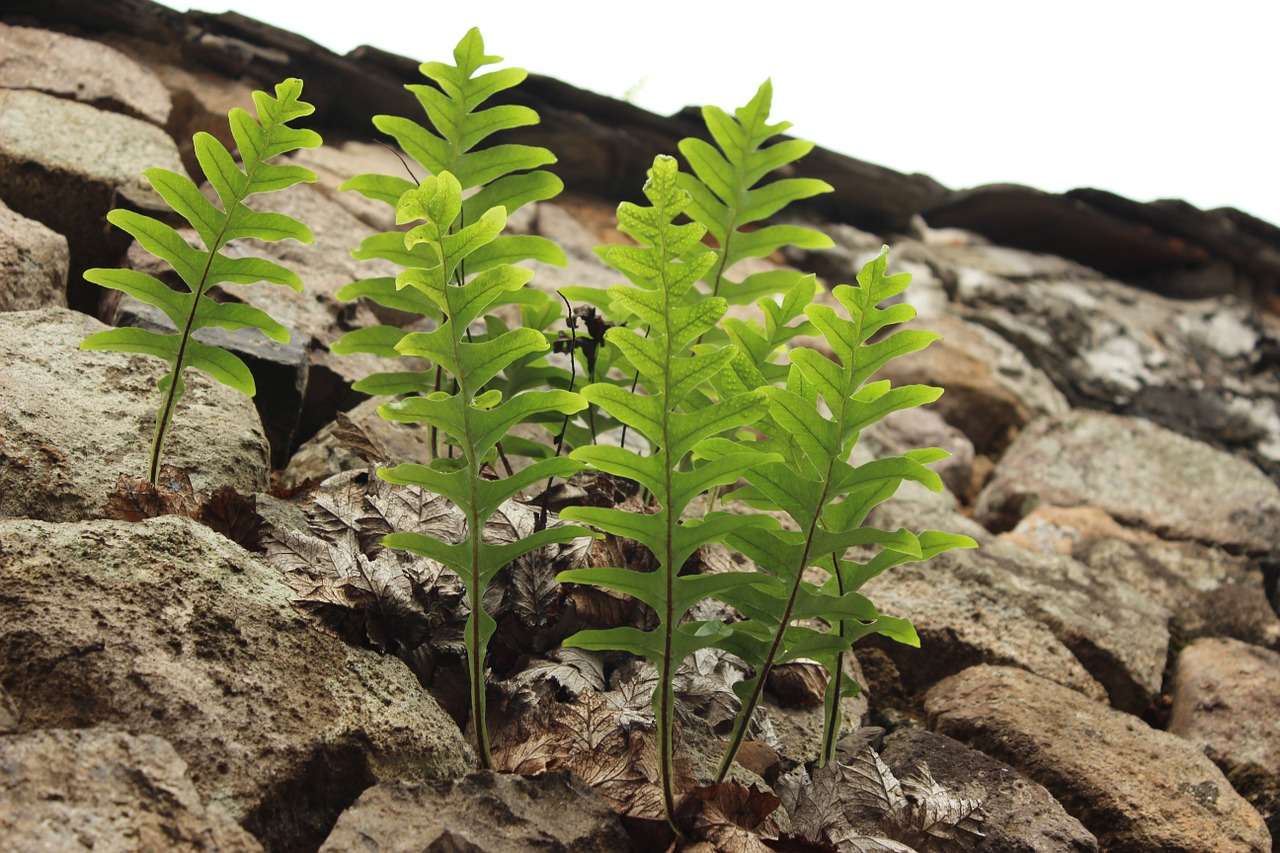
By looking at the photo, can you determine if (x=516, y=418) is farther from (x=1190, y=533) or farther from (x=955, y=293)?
(x=955, y=293)

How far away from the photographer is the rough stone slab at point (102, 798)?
0.96 m

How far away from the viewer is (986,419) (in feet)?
12.2

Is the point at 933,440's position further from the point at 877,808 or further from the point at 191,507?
the point at 191,507

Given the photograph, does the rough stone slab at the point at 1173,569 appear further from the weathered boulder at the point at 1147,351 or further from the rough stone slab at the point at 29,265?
the rough stone slab at the point at 29,265

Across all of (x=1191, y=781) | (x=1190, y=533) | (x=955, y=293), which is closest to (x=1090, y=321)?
(x=955, y=293)

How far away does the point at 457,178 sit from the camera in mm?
1814

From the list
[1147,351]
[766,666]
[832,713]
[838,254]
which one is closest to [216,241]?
[766,666]

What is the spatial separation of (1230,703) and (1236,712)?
28mm

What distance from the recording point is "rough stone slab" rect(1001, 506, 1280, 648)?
9.31 feet

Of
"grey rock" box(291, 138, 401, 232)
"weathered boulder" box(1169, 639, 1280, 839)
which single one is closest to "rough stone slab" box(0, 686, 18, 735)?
"grey rock" box(291, 138, 401, 232)

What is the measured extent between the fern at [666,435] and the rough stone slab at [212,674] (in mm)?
322

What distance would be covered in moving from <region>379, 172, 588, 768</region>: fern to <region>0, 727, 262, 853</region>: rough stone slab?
391 mm

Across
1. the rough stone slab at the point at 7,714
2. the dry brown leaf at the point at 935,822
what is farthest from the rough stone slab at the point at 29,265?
the dry brown leaf at the point at 935,822

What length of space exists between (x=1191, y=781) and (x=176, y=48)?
383 centimetres
